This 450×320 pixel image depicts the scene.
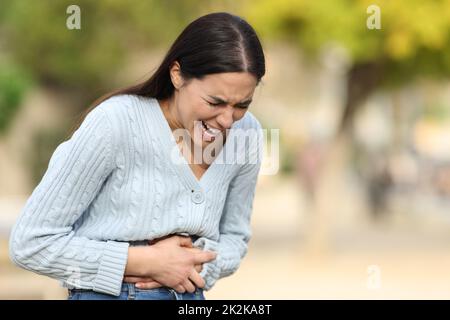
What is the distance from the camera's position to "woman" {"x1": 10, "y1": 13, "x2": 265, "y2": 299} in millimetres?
2350

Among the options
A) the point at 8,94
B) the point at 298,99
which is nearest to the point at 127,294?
the point at 8,94

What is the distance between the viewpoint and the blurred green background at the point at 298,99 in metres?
10.1

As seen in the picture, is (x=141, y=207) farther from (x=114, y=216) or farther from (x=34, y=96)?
(x=34, y=96)

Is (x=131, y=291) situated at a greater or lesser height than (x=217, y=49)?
lesser

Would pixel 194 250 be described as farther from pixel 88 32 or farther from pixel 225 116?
pixel 88 32

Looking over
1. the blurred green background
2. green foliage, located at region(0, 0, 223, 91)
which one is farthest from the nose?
green foliage, located at region(0, 0, 223, 91)

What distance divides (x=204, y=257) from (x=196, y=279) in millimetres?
60

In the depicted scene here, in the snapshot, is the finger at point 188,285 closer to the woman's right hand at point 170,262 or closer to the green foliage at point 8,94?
the woman's right hand at point 170,262

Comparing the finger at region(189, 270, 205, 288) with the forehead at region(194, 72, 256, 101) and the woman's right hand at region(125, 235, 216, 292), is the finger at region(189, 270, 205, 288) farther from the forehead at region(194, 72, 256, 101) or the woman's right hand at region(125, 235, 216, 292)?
the forehead at region(194, 72, 256, 101)

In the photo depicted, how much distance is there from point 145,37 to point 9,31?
3.10m

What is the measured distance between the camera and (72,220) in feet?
7.80

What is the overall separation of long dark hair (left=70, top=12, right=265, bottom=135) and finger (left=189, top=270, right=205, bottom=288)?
493mm

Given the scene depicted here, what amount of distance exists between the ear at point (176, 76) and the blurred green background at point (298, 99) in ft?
1.29
